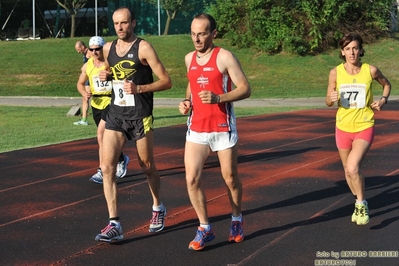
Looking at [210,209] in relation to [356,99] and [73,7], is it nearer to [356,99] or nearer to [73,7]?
[356,99]

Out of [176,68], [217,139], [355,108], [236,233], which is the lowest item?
[176,68]

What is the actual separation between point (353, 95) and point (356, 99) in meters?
0.05

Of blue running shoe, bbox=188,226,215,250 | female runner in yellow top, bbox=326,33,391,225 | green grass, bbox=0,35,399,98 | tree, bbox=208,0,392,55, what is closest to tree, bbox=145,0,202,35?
green grass, bbox=0,35,399,98

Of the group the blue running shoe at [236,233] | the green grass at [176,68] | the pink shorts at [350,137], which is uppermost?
the pink shorts at [350,137]

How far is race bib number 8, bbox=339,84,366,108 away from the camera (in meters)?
7.49

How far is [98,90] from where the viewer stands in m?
10.1

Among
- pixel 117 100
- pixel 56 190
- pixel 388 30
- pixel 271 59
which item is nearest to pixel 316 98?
pixel 271 59

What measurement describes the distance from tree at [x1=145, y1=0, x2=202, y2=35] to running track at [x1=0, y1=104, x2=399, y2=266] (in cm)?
3032

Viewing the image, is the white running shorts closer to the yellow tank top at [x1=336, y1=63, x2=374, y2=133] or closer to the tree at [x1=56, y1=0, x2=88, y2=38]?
the yellow tank top at [x1=336, y1=63, x2=374, y2=133]

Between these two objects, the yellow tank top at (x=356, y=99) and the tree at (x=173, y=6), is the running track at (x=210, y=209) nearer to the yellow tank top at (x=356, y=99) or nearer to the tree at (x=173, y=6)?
the yellow tank top at (x=356, y=99)

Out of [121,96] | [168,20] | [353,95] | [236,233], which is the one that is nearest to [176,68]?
[168,20]

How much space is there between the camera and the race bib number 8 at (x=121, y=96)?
6.95 metres

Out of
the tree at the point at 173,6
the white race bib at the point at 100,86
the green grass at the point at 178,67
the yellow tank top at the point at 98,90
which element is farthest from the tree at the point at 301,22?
the white race bib at the point at 100,86

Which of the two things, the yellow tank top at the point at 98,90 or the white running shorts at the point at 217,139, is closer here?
the white running shorts at the point at 217,139
